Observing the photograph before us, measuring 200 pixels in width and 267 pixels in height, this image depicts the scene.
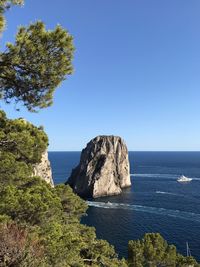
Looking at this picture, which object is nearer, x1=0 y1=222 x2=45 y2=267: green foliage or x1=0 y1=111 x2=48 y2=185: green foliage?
x1=0 y1=222 x2=45 y2=267: green foliage

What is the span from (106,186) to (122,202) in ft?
54.0

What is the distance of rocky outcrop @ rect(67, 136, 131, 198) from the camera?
11162 centimetres

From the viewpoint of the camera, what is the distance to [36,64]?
1254cm

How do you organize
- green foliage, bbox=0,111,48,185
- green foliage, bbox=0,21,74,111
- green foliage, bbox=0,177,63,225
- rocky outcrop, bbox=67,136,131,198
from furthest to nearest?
rocky outcrop, bbox=67,136,131,198 < green foliage, bbox=0,177,63,225 < green foliage, bbox=0,111,48,185 < green foliage, bbox=0,21,74,111

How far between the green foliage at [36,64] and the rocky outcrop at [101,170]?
315 ft

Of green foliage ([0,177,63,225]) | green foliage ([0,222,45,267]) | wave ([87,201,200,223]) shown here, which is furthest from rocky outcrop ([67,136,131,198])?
green foliage ([0,222,45,267])

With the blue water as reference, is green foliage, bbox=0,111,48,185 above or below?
above

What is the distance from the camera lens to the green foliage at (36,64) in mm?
11844

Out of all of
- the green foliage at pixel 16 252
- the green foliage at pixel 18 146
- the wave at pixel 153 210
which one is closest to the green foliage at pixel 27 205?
the green foliage at pixel 18 146

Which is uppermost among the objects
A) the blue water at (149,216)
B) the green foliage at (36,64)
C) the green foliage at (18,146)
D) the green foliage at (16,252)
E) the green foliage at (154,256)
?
the green foliage at (36,64)

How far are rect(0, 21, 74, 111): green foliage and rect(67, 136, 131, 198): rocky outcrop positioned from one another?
3776 inches

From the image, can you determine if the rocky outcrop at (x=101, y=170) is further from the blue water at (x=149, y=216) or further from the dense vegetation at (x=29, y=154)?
the dense vegetation at (x=29, y=154)

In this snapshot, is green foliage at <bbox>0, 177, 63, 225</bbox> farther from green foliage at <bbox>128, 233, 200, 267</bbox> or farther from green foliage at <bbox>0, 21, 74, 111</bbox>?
green foliage at <bbox>128, 233, 200, 267</bbox>

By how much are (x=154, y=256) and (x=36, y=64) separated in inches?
887
